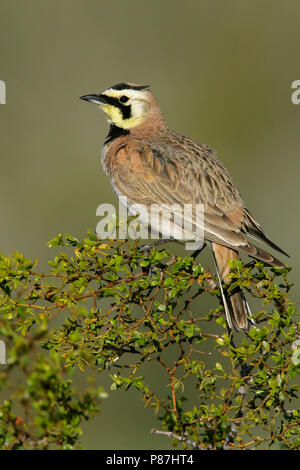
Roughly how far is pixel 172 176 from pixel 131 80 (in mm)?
5727

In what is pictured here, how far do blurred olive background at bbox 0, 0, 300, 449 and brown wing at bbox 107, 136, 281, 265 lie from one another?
337 cm

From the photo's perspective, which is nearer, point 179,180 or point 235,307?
point 235,307

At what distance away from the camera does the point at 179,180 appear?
5688 mm

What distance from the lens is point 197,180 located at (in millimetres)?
5645

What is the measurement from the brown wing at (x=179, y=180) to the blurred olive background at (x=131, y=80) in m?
3.37

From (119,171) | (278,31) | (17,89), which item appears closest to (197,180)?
(119,171)

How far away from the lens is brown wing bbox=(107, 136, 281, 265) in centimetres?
541

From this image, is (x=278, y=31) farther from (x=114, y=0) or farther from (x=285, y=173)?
(x=285, y=173)

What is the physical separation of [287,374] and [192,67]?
10.3 m

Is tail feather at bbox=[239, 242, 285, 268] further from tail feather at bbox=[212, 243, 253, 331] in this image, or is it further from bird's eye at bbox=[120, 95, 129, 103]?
bird's eye at bbox=[120, 95, 129, 103]
